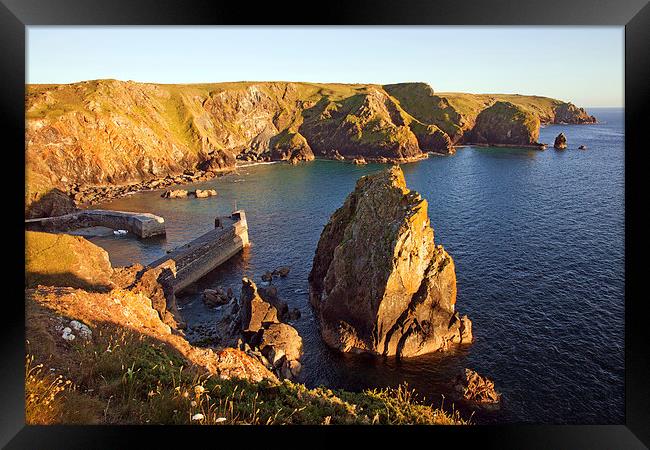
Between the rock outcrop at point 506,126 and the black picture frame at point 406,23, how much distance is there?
170 m

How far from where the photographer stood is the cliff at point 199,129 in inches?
4139

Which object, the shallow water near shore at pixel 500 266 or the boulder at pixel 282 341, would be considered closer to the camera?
the shallow water near shore at pixel 500 266

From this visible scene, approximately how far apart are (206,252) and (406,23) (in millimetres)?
50315

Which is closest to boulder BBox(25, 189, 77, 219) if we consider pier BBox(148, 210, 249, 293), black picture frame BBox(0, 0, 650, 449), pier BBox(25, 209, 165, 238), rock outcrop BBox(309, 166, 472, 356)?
pier BBox(25, 209, 165, 238)

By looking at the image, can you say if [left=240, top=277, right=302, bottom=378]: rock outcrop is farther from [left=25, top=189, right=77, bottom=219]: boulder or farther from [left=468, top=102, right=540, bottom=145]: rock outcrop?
[left=468, top=102, right=540, bottom=145]: rock outcrop

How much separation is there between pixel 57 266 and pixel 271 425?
25.9 meters

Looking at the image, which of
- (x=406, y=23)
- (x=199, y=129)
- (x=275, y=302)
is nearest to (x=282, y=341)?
(x=275, y=302)

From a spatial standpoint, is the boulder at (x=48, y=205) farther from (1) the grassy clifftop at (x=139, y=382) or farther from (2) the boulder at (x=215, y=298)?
(1) the grassy clifftop at (x=139, y=382)

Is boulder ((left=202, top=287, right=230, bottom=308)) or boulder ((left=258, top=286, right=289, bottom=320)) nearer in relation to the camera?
boulder ((left=258, top=286, right=289, bottom=320))

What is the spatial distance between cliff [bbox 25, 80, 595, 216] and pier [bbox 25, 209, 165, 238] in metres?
4.99

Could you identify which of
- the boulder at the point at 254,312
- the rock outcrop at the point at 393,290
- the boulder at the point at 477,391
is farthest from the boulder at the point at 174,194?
the boulder at the point at 477,391

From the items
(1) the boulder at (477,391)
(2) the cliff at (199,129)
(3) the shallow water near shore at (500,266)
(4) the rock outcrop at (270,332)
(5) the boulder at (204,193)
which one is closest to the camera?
(1) the boulder at (477,391)

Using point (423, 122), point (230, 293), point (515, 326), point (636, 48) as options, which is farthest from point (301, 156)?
point (636, 48)

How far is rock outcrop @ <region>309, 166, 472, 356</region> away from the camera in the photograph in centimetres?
3672
